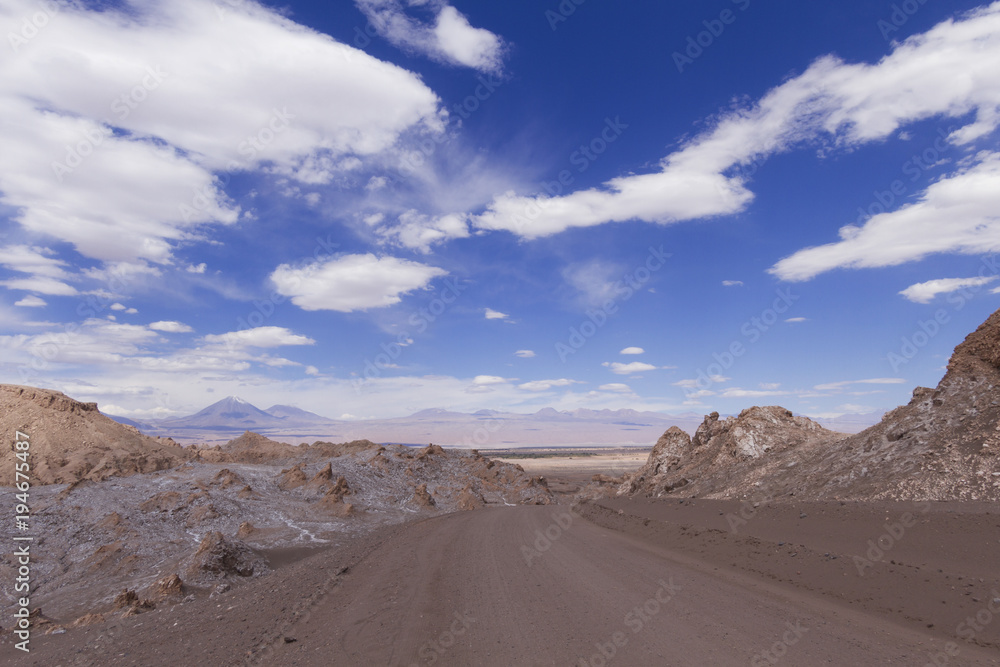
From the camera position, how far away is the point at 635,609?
29.9ft

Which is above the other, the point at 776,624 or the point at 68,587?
the point at 776,624

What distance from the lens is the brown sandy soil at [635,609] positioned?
7.32m

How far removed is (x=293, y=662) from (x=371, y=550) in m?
10.7

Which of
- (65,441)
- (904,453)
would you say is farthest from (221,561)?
(904,453)

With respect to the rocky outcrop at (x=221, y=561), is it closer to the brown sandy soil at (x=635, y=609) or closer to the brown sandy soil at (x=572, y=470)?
the brown sandy soil at (x=635, y=609)

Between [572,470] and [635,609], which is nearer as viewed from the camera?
[635,609]

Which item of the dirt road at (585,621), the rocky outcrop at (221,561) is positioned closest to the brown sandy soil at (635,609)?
the dirt road at (585,621)

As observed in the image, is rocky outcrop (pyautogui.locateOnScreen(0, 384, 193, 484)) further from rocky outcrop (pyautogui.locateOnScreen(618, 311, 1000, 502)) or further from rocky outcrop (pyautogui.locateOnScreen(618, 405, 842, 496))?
rocky outcrop (pyautogui.locateOnScreen(618, 311, 1000, 502))

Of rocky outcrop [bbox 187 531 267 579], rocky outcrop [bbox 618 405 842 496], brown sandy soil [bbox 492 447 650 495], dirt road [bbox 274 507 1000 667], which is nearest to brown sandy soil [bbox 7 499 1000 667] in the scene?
dirt road [bbox 274 507 1000 667]

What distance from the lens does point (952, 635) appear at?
7547 millimetres

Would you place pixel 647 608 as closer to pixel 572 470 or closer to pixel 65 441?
pixel 65 441

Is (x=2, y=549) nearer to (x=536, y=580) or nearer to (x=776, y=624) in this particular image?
(x=536, y=580)

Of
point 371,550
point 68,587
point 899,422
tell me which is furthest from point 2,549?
point 899,422

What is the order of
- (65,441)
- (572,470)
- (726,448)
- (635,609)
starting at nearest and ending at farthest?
(635,609) → (726,448) → (65,441) → (572,470)
